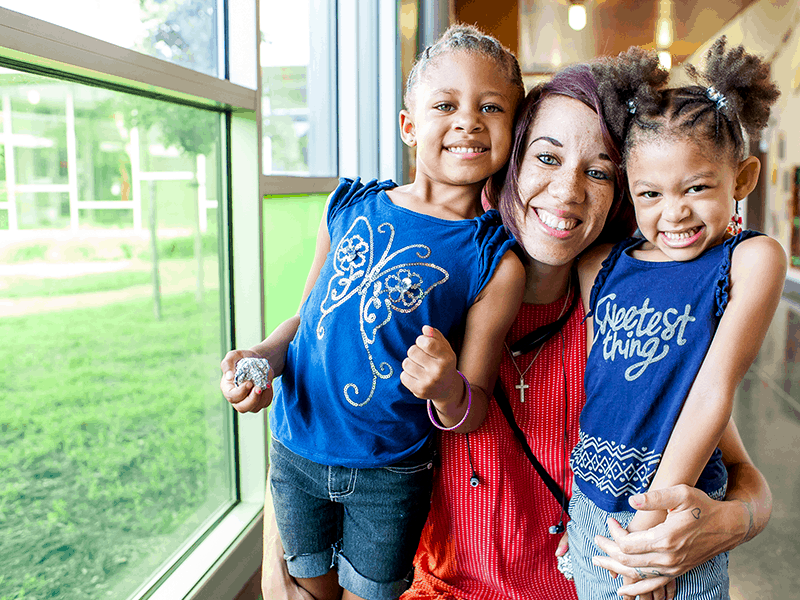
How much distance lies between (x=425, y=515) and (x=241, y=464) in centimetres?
107

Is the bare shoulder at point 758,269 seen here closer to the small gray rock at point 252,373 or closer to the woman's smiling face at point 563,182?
the woman's smiling face at point 563,182

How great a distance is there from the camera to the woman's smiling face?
3.74ft

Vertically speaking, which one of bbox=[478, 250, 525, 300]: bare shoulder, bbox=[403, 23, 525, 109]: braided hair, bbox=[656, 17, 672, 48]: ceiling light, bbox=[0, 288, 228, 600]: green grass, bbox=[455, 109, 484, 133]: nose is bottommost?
bbox=[0, 288, 228, 600]: green grass

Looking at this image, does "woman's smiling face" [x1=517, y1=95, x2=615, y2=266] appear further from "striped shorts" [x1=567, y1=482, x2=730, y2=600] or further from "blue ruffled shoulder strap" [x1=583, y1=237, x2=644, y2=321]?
"striped shorts" [x1=567, y1=482, x2=730, y2=600]

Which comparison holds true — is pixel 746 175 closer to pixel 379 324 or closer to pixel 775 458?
pixel 379 324

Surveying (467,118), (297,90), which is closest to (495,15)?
(297,90)

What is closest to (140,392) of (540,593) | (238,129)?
(238,129)

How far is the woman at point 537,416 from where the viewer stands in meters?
1.15

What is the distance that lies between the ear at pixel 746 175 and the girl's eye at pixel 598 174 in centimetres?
21

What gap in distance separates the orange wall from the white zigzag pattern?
198 inches

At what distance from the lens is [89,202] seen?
5.16 ft

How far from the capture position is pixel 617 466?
3.53 ft

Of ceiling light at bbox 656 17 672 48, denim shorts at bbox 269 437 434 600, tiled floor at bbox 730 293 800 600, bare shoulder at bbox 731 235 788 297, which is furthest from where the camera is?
ceiling light at bbox 656 17 672 48

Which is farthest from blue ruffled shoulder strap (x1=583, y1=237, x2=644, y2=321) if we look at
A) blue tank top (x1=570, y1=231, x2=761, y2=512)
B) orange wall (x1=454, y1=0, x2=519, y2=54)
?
orange wall (x1=454, y1=0, x2=519, y2=54)
